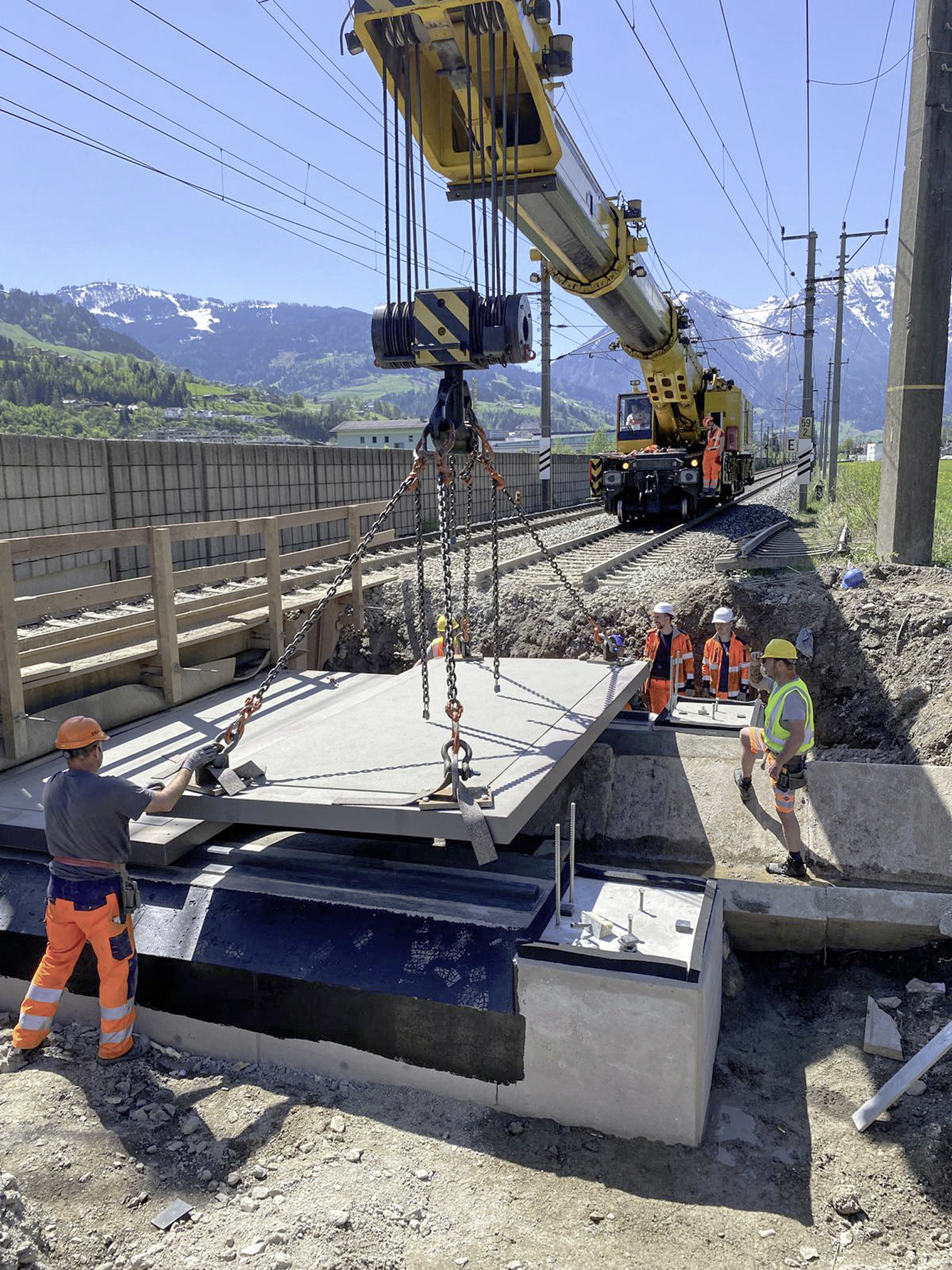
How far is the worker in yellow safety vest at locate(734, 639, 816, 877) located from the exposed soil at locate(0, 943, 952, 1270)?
168 cm

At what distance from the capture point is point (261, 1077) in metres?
4.38

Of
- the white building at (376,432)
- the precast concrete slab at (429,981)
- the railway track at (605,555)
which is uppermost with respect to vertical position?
the white building at (376,432)

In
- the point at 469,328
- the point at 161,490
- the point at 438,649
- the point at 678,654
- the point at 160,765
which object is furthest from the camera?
the point at 161,490

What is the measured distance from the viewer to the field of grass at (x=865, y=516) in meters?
12.2

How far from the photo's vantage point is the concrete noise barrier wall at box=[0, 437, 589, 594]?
1044 cm

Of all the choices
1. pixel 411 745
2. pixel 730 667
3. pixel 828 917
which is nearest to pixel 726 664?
pixel 730 667

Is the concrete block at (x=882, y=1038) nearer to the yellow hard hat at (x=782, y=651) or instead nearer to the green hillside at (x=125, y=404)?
the yellow hard hat at (x=782, y=651)

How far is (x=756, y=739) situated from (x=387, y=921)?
3.34 m

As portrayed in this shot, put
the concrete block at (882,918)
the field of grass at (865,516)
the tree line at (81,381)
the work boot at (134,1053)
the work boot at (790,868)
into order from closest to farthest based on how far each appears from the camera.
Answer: the work boot at (134,1053) → the concrete block at (882,918) → the work boot at (790,868) → the field of grass at (865,516) → the tree line at (81,381)

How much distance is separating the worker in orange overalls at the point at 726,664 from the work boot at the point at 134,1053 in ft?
19.3

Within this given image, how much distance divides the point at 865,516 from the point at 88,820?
1642cm

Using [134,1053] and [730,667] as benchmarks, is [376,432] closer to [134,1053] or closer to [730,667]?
[730,667]

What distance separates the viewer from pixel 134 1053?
4.46 m

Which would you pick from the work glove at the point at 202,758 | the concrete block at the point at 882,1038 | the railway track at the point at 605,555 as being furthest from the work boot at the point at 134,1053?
the railway track at the point at 605,555
